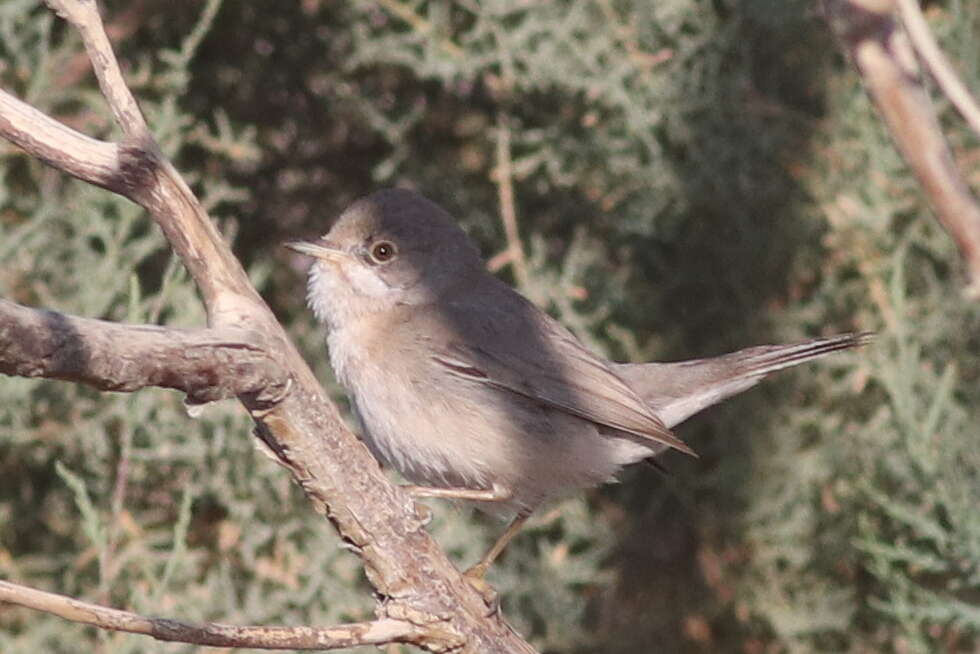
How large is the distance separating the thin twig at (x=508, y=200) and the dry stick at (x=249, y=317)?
88.1 inches

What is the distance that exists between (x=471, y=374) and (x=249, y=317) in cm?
141

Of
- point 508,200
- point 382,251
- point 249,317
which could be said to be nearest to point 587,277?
point 508,200

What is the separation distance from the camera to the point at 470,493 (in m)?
3.50

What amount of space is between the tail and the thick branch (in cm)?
189

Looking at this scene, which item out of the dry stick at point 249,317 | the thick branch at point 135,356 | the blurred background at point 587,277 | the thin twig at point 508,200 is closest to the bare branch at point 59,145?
the dry stick at point 249,317

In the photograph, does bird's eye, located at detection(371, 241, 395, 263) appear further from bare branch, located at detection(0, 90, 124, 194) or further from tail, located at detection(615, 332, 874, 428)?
bare branch, located at detection(0, 90, 124, 194)

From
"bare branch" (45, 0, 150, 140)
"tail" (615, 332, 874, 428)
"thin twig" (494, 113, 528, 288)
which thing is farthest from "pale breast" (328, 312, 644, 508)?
"bare branch" (45, 0, 150, 140)

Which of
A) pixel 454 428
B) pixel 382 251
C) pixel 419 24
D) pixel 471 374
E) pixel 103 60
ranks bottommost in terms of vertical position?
pixel 454 428

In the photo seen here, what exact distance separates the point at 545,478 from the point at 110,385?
70.1 inches

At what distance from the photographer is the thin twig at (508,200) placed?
4.80m

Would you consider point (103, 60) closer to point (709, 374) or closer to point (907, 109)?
point (907, 109)

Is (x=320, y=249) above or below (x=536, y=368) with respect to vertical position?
above

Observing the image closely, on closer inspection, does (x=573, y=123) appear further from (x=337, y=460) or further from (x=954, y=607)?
(x=337, y=460)

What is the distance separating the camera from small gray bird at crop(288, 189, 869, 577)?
11.6ft
